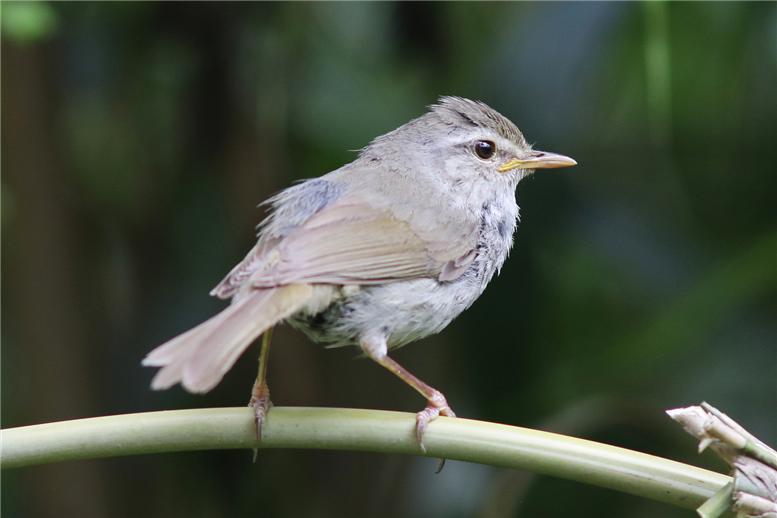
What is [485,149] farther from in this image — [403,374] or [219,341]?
[219,341]

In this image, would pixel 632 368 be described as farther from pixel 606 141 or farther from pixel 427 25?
pixel 427 25

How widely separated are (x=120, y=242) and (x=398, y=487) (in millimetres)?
1854

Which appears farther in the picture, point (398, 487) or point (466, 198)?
point (398, 487)

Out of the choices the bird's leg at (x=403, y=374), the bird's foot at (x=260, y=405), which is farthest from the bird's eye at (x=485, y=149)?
the bird's foot at (x=260, y=405)

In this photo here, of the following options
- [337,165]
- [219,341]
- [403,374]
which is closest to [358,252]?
[403,374]

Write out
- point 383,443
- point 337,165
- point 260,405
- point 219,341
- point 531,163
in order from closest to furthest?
point 383,443 → point 219,341 → point 260,405 → point 531,163 → point 337,165

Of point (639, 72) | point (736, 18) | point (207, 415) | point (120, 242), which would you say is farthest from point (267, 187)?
point (207, 415)

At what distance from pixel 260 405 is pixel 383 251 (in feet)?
2.36

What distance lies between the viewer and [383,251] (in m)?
3.13

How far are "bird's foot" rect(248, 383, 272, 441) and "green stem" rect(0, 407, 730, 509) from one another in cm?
3

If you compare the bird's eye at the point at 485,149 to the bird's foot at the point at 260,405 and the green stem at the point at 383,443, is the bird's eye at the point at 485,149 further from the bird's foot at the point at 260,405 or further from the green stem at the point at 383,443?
the green stem at the point at 383,443

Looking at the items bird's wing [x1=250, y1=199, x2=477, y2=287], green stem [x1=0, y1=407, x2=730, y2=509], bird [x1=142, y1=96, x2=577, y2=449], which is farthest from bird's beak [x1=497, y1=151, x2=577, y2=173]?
green stem [x1=0, y1=407, x2=730, y2=509]

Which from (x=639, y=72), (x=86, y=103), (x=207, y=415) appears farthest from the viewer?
(x=86, y=103)

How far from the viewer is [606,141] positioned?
484 cm
